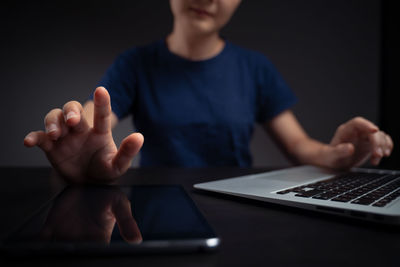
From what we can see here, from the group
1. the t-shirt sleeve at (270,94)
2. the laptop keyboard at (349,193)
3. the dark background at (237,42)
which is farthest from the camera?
the dark background at (237,42)

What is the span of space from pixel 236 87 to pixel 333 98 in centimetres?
94

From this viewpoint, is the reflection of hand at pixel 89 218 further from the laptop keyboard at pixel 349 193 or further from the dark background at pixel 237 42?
the dark background at pixel 237 42

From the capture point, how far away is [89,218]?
245mm

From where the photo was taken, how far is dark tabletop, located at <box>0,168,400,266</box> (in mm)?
183

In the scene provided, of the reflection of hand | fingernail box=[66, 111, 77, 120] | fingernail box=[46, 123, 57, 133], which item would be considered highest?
fingernail box=[66, 111, 77, 120]

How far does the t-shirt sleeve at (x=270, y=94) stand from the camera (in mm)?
1048

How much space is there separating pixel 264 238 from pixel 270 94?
891 millimetres

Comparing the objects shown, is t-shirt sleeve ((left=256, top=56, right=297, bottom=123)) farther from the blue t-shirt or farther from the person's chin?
the person's chin

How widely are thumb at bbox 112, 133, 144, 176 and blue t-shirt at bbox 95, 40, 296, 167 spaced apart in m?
0.49

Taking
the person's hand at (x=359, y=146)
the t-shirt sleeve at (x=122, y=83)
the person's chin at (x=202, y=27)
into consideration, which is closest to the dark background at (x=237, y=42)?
the t-shirt sleeve at (x=122, y=83)

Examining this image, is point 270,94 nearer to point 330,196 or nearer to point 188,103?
point 188,103

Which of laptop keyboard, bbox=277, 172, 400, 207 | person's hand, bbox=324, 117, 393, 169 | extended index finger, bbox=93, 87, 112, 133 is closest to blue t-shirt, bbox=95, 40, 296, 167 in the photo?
person's hand, bbox=324, 117, 393, 169

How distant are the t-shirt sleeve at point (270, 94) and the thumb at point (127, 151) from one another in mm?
741

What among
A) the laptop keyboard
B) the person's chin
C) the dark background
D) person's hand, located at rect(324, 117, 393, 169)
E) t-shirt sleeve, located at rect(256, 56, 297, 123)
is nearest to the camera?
the laptop keyboard
